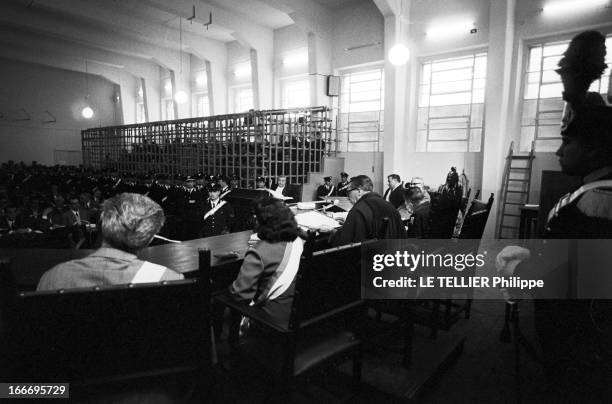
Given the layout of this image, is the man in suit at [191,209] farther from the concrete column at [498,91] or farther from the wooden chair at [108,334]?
the concrete column at [498,91]

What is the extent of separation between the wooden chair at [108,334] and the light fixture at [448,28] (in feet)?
25.6

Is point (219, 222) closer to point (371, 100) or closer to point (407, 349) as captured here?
point (407, 349)

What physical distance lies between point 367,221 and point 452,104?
597 cm

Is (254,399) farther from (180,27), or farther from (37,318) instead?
(180,27)

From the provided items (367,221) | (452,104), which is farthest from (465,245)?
(452,104)

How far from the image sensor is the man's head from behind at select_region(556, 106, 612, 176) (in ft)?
3.00

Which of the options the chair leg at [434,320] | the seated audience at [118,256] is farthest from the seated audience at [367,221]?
the seated audience at [118,256]

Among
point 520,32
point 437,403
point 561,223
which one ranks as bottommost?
point 437,403

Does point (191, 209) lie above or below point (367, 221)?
below

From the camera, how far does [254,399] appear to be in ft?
6.95

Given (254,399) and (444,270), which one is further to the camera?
(444,270)

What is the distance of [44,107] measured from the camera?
1466cm

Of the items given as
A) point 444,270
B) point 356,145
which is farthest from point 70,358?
point 356,145

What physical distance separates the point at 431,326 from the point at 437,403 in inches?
31.7
